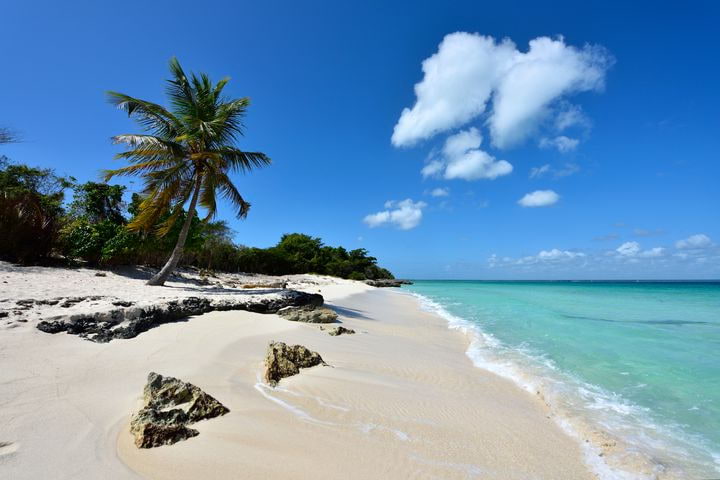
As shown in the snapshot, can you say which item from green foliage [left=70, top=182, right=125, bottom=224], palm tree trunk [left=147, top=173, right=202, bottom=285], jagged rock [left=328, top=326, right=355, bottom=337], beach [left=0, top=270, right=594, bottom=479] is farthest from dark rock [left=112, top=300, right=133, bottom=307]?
green foliage [left=70, top=182, right=125, bottom=224]

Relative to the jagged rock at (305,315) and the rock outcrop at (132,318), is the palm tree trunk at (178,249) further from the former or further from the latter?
the jagged rock at (305,315)

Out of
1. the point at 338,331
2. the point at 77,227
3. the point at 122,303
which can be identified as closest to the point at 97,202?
the point at 77,227

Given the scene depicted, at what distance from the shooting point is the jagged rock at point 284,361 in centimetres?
413

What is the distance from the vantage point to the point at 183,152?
1139cm

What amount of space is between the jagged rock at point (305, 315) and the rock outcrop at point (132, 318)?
868 mm

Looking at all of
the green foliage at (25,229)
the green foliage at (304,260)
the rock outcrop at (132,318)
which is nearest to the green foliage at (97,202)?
the green foliage at (25,229)

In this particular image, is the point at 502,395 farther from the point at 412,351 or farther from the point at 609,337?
the point at 609,337

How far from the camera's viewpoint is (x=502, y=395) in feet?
16.2

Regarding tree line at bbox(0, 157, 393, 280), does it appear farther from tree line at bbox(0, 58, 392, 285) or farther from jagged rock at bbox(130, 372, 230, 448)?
jagged rock at bbox(130, 372, 230, 448)

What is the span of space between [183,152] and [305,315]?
300 inches

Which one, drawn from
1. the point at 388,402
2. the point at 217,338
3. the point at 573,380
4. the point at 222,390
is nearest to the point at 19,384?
the point at 222,390

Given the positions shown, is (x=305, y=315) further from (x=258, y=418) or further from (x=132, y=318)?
(x=258, y=418)

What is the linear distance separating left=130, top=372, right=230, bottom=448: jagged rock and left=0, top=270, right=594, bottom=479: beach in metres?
0.08

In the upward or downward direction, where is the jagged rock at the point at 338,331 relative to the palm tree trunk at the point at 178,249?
downward
